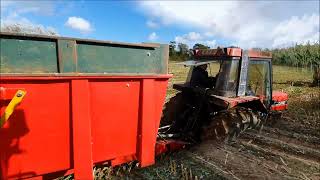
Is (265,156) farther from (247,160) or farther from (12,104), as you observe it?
(12,104)

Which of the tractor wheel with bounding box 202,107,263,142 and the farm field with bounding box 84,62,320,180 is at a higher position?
the tractor wheel with bounding box 202,107,263,142

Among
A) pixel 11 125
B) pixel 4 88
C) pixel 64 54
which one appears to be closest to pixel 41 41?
pixel 64 54

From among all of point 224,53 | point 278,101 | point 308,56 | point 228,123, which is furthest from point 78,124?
point 308,56

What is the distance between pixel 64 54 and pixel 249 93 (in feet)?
13.6

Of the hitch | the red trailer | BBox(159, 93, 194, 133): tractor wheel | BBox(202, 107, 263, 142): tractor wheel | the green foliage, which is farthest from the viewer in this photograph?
the green foliage

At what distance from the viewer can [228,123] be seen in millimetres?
5742

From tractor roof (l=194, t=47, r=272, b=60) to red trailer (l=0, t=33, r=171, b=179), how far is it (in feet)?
7.34

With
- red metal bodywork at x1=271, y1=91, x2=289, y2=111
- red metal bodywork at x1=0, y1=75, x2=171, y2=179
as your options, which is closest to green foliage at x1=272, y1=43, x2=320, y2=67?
red metal bodywork at x1=271, y1=91, x2=289, y2=111

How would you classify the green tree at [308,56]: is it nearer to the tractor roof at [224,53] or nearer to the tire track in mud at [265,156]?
the tire track in mud at [265,156]

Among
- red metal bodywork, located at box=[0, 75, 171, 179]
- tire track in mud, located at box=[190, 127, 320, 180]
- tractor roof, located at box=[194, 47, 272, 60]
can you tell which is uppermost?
tractor roof, located at box=[194, 47, 272, 60]

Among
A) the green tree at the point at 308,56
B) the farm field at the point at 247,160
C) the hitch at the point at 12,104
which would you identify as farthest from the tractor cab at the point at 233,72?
the green tree at the point at 308,56

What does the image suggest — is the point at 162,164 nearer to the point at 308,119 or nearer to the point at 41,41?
the point at 41,41

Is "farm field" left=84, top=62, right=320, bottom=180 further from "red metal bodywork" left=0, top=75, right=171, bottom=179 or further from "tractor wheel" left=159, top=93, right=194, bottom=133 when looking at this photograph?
"red metal bodywork" left=0, top=75, right=171, bottom=179

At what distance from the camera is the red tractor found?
5.74 m
